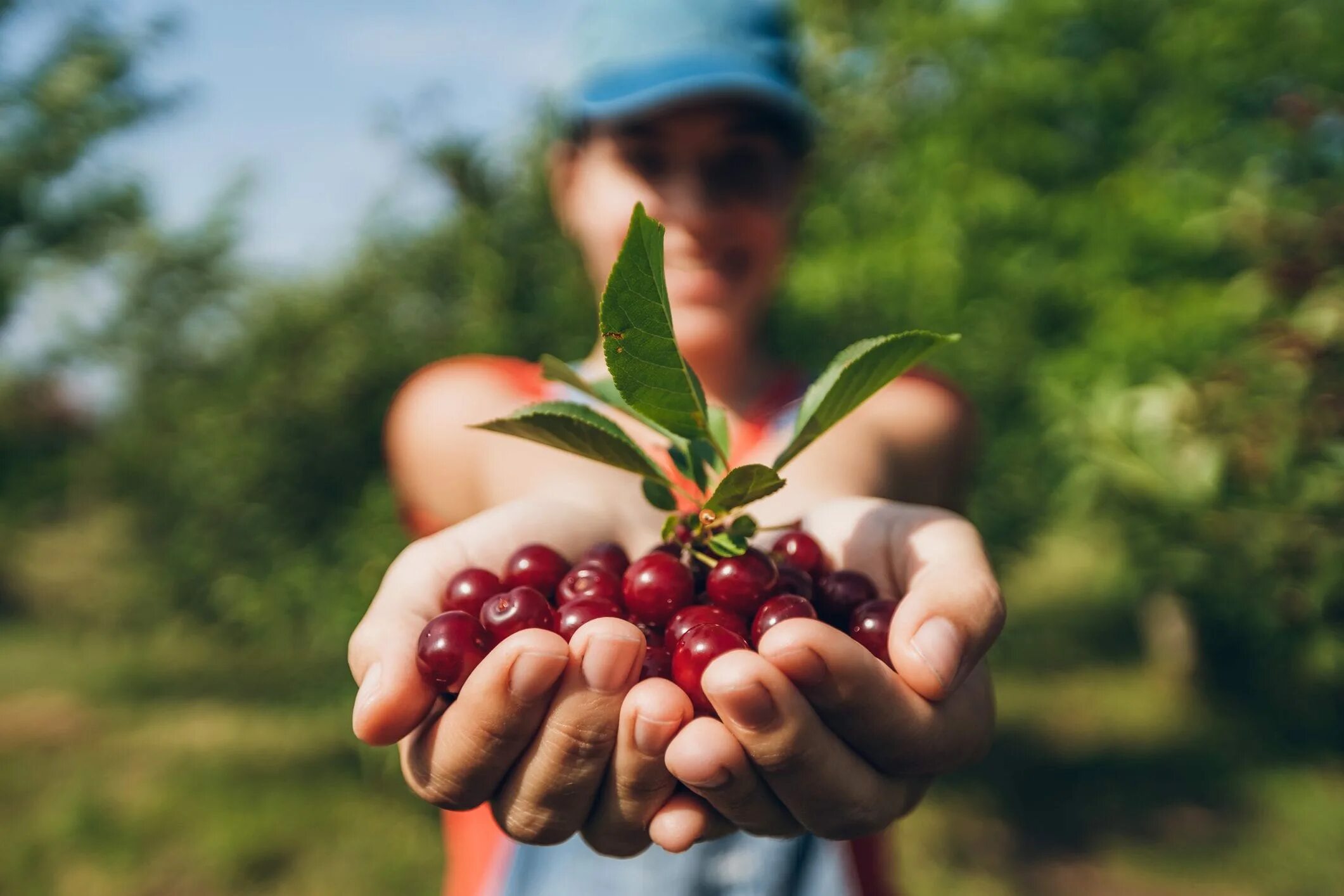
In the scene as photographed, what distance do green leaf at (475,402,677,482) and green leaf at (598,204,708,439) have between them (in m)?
0.06

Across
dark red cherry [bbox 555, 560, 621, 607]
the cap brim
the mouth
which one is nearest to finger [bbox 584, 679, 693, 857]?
dark red cherry [bbox 555, 560, 621, 607]

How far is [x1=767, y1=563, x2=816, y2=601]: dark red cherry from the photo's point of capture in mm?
1638

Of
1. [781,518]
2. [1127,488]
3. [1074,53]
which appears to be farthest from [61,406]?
[1074,53]

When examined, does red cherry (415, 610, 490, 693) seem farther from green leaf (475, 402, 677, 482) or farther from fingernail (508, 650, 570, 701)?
green leaf (475, 402, 677, 482)

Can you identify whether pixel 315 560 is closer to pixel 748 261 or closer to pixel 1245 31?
pixel 748 261

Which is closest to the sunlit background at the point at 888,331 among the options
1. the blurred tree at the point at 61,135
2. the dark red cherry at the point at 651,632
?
the blurred tree at the point at 61,135

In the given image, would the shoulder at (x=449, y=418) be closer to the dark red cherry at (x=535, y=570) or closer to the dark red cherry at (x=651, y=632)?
the dark red cherry at (x=535, y=570)

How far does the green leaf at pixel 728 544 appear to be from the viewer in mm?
1594

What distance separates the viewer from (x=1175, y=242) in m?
4.66

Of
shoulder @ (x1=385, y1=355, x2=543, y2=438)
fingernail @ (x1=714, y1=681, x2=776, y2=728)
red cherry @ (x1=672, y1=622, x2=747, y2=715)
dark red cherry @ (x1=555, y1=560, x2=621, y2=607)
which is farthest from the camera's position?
shoulder @ (x1=385, y1=355, x2=543, y2=438)

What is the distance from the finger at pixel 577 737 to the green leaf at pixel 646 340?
0.36 m

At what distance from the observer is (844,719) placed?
146 centimetres

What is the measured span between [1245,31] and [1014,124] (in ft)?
4.04

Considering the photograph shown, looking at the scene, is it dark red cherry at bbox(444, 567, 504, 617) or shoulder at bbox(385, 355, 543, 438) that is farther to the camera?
shoulder at bbox(385, 355, 543, 438)
